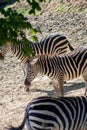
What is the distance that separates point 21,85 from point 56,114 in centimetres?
680

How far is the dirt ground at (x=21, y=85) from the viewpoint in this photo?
12.5 m

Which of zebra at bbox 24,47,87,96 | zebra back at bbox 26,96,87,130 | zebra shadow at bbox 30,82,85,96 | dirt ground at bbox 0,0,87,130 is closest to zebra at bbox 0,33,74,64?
dirt ground at bbox 0,0,87,130

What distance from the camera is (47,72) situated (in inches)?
505

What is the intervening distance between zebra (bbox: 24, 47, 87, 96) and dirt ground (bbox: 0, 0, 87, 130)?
24.4 inches

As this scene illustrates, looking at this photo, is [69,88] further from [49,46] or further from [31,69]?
[49,46]

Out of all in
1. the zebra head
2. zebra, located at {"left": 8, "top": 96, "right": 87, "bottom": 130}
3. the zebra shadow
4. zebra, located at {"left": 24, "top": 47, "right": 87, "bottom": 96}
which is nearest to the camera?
zebra, located at {"left": 8, "top": 96, "right": 87, "bottom": 130}

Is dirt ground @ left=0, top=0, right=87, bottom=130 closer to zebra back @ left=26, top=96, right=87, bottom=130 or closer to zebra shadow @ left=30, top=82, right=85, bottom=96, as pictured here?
zebra shadow @ left=30, top=82, right=85, bottom=96

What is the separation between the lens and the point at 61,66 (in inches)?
511

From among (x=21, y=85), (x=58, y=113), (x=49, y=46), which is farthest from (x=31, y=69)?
(x=58, y=113)

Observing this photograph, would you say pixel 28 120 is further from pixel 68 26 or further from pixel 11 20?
pixel 68 26

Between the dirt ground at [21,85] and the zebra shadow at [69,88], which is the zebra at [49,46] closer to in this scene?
the dirt ground at [21,85]

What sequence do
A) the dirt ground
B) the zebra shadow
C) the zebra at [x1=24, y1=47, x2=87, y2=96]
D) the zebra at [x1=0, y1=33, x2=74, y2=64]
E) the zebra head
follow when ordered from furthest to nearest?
the zebra at [x1=0, y1=33, x2=74, y2=64]
the zebra shadow
the zebra head
the zebra at [x1=24, y1=47, x2=87, y2=96]
the dirt ground

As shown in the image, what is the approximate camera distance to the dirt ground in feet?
41.1

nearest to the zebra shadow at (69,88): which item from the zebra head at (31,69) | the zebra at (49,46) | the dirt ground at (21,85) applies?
the dirt ground at (21,85)
